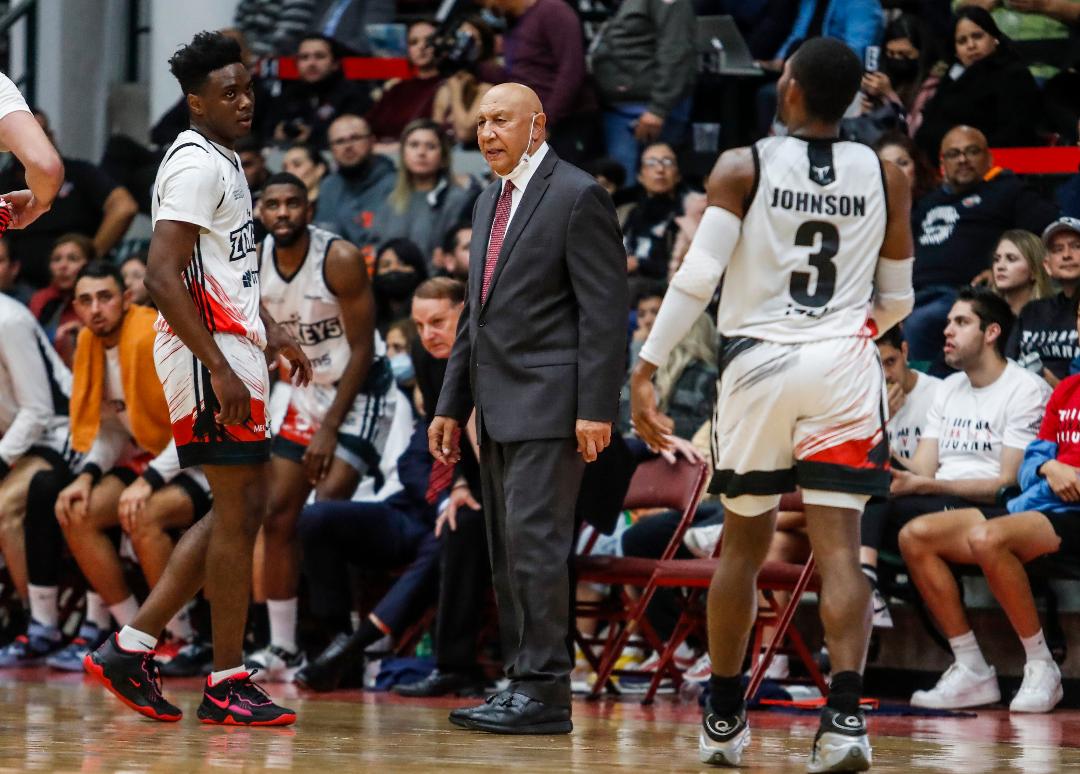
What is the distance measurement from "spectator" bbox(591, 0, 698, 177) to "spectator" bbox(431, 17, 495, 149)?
0.70 metres

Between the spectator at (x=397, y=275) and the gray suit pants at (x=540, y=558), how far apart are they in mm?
3790

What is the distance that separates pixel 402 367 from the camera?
28.5 feet

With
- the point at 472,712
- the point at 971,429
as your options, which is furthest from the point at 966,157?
the point at 472,712

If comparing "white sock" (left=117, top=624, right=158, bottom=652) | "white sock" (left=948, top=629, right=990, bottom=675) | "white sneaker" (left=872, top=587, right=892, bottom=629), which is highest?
"white sock" (left=117, top=624, right=158, bottom=652)

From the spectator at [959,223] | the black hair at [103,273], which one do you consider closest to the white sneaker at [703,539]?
the spectator at [959,223]

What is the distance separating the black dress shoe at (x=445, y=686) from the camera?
22.9 feet

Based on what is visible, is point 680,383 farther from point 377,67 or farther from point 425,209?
point 377,67

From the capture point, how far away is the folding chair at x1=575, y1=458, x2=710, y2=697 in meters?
6.96

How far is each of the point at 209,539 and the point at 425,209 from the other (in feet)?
15.8

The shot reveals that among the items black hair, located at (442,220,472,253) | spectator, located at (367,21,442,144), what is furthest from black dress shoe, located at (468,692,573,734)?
spectator, located at (367,21,442,144)

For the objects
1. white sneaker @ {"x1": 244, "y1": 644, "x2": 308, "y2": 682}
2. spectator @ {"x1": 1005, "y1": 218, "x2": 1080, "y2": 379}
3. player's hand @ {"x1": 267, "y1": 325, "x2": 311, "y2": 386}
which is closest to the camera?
player's hand @ {"x1": 267, "y1": 325, "x2": 311, "y2": 386}

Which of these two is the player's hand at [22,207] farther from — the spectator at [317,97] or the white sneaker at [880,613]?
the spectator at [317,97]

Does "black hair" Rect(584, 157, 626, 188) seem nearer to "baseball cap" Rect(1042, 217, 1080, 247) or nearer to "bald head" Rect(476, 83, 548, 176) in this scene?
"baseball cap" Rect(1042, 217, 1080, 247)

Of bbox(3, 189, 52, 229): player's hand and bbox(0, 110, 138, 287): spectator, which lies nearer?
bbox(3, 189, 52, 229): player's hand
